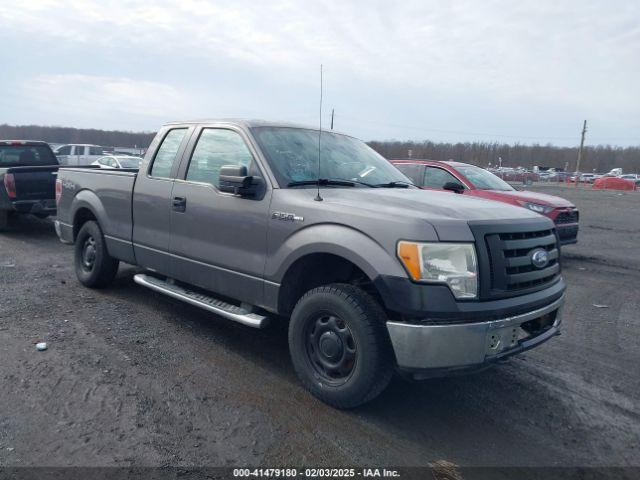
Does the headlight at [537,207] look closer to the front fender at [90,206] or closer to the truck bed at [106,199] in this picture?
the truck bed at [106,199]

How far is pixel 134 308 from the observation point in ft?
18.7

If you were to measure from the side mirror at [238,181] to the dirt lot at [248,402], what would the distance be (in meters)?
1.41

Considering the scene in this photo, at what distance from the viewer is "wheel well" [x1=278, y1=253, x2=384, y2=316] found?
382cm

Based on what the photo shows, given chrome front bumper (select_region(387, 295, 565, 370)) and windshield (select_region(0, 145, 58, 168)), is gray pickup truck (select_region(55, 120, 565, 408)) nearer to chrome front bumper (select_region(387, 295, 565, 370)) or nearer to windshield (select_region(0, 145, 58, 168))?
chrome front bumper (select_region(387, 295, 565, 370))

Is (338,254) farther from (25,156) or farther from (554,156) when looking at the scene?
(554,156)

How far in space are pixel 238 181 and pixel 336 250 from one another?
1.00 m

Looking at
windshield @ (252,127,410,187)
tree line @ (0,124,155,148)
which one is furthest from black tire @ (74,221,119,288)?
tree line @ (0,124,155,148)

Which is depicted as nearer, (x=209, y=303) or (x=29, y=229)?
(x=209, y=303)

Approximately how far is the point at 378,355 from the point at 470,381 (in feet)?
4.22

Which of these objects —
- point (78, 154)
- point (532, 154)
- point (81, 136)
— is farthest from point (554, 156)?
point (78, 154)

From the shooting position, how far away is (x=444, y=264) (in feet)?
10.7

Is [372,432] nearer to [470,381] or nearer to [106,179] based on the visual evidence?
[470,381]

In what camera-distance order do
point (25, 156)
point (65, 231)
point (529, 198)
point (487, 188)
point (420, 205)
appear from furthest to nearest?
point (25, 156), point (487, 188), point (529, 198), point (65, 231), point (420, 205)

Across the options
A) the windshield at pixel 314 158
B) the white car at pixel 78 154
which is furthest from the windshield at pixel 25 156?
the white car at pixel 78 154
